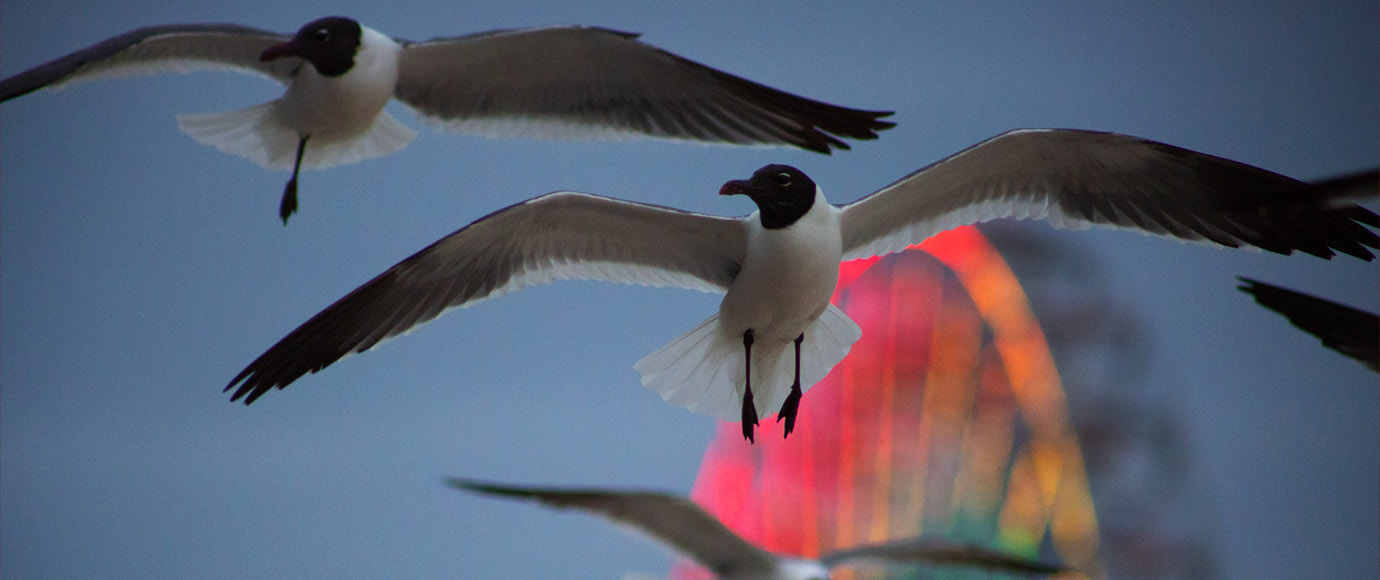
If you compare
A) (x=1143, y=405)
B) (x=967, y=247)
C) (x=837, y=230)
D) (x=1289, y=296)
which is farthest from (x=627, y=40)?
(x=1143, y=405)

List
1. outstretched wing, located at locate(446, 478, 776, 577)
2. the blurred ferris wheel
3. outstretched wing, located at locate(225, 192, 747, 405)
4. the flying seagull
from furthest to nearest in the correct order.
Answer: the blurred ferris wheel, outstretched wing, located at locate(225, 192, 747, 405), the flying seagull, outstretched wing, located at locate(446, 478, 776, 577)

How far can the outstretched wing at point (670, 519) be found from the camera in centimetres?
181

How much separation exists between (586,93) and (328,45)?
0.65 m

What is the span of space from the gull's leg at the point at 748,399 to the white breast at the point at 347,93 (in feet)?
3.80

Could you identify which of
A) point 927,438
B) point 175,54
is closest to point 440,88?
point 175,54

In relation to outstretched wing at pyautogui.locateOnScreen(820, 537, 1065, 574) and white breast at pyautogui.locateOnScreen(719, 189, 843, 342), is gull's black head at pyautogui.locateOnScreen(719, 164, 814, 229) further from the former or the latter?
outstretched wing at pyautogui.locateOnScreen(820, 537, 1065, 574)

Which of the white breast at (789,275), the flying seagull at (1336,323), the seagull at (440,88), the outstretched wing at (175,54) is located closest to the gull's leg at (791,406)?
the white breast at (789,275)

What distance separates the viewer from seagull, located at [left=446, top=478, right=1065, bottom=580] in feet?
6.00

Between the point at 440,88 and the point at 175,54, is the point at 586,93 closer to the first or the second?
the point at 440,88

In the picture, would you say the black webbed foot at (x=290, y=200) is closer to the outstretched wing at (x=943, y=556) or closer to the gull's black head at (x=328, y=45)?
the gull's black head at (x=328, y=45)

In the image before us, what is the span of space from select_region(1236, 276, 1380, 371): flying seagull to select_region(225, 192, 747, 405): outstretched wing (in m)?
1.15

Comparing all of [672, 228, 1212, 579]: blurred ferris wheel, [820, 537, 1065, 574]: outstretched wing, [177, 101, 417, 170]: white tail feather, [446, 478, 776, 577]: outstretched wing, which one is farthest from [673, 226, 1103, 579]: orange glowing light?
[820, 537, 1065, 574]: outstretched wing

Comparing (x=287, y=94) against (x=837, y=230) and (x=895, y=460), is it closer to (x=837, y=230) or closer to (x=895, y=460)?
(x=837, y=230)

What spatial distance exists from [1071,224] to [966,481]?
2.53 m
